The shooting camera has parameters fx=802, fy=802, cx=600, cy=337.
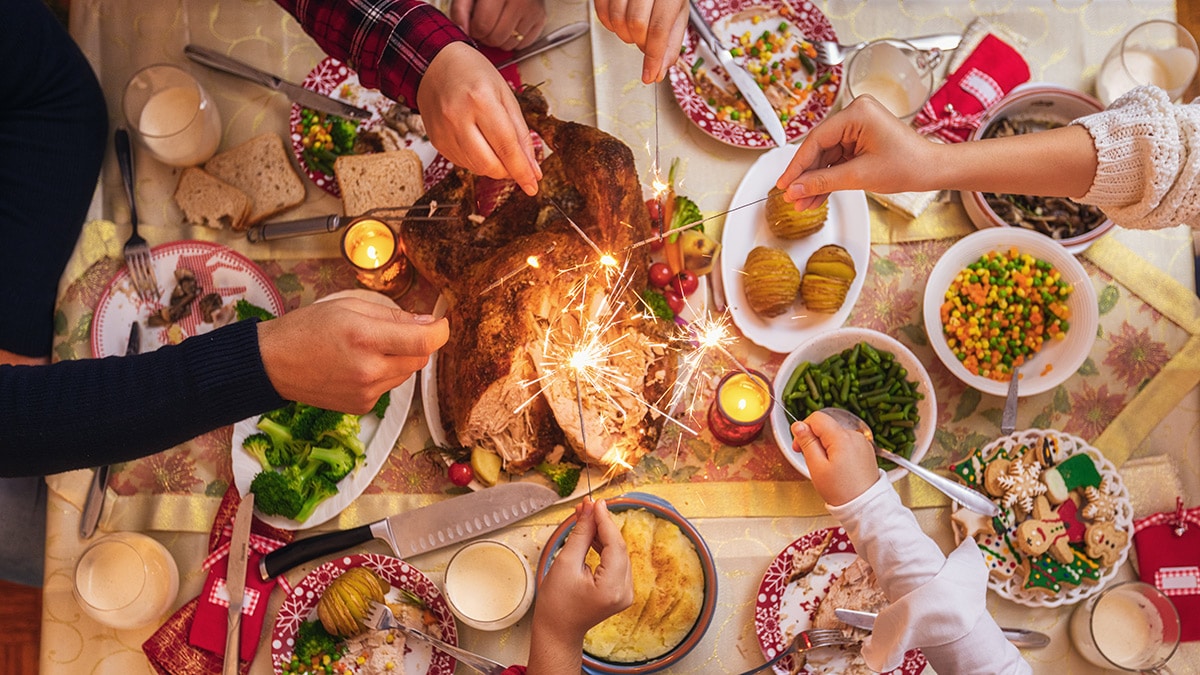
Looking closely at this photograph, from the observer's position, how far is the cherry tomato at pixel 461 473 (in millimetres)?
2068

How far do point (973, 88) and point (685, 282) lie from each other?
1.01m

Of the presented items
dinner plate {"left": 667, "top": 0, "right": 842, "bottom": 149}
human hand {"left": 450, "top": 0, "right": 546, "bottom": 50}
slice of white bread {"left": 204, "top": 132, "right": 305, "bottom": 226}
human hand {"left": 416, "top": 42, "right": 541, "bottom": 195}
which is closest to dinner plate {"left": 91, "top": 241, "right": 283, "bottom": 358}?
slice of white bread {"left": 204, "top": 132, "right": 305, "bottom": 226}

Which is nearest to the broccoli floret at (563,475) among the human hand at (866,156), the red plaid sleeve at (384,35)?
the human hand at (866,156)

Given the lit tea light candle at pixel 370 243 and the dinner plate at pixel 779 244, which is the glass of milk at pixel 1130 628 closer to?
the dinner plate at pixel 779 244

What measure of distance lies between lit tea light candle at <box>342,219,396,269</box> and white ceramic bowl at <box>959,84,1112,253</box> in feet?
5.19

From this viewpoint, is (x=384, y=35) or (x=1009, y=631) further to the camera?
(x=1009, y=631)

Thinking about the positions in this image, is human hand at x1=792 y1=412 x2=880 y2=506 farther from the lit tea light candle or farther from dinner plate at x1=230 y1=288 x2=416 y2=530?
the lit tea light candle

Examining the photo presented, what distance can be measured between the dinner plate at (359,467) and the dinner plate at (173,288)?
0.26m

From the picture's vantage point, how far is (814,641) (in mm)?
1960

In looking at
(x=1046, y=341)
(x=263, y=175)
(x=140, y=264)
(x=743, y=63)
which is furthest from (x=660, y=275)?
(x=140, y=264)

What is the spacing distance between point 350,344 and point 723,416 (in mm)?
937

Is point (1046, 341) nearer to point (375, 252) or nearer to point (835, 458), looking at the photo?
point (835, 458)

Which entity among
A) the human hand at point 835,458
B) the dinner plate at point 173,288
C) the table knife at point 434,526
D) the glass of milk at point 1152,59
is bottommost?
the table knife at point 434,526

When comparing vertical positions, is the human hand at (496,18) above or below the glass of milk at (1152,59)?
below
